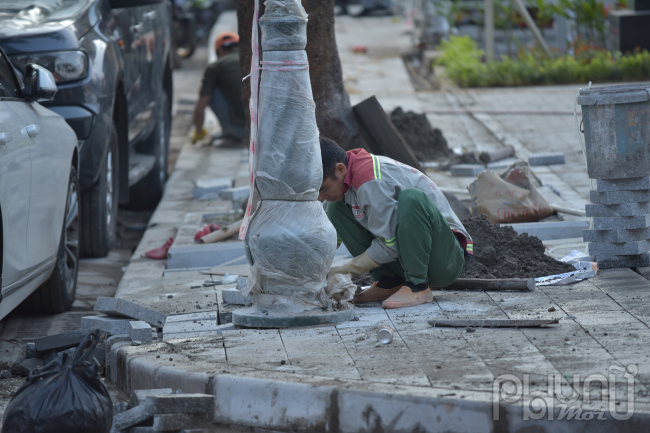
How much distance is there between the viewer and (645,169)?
4648 millimetres

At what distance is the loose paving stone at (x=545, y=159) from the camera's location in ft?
27.4

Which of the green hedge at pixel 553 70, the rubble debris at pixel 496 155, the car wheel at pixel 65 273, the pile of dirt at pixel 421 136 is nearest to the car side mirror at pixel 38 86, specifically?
the car wheel at pixel 65 273

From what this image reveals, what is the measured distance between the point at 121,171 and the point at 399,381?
4402 millimetres

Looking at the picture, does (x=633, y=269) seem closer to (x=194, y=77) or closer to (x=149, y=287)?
(x=149, y=287)

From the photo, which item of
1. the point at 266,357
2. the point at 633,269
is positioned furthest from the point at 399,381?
the point at 633,269

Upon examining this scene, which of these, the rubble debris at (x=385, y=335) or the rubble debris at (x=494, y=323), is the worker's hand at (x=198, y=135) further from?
the rubble debris at (x=385, y=335)

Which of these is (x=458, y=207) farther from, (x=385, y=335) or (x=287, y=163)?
Result: (x=385, y=335)

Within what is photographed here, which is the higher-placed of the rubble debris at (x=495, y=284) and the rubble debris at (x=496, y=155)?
the rubble debris at (x=495, y=284)

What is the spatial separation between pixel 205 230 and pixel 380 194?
2536 millimetres

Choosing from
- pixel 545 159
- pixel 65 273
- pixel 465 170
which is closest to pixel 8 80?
pixel 65 273

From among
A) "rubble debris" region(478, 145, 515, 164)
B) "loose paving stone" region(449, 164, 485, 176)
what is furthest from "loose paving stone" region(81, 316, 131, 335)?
"rubble debris" region(478, 145, 515, 164)

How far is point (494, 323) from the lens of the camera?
3746mm

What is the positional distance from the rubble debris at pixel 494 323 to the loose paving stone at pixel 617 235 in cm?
128

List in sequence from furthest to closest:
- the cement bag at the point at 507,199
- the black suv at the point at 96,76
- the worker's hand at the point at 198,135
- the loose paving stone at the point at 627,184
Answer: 1. the worker's hand at the point at 198,135
2. the cement bag at the point at 507,199
3. the black suv at the point at 96,76
4. the loose paving stone at the point at 627,184
